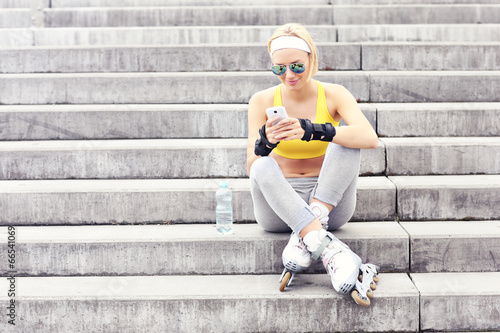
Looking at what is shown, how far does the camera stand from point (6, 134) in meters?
4.13

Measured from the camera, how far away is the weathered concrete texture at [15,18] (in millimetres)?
5906

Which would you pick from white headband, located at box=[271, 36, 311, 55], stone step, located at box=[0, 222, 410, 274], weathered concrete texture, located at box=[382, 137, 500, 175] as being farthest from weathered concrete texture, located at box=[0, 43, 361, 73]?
stone step, located at box=[0, 222, 410, 274]

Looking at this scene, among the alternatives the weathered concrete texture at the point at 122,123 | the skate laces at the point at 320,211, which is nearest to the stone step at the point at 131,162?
the weathered concrete texture at the point at 122,123

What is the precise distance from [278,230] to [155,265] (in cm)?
72

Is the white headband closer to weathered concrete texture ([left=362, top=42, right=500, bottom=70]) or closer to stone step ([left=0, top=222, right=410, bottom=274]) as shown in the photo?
stone step ([left=0, top=222, right=410, bottom=274])

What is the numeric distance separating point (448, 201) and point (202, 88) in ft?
6.94

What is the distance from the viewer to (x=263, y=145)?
289 centimetres

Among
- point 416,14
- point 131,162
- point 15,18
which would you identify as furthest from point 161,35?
point 416,14

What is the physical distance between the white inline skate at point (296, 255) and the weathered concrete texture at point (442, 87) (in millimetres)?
1988

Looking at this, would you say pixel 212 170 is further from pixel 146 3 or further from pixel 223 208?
pixel 146 3

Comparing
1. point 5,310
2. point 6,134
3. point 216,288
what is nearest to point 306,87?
point 216,288

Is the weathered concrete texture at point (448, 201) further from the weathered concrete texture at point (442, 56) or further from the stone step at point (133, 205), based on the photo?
the weathered concrete texture at point (442, 56)

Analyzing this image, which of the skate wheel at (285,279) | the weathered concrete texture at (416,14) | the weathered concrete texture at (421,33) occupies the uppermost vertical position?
the weathered concrete texture at (416,14)

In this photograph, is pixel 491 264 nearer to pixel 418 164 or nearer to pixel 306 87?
pixel 418 164
